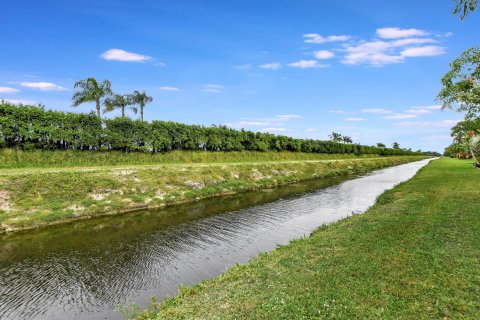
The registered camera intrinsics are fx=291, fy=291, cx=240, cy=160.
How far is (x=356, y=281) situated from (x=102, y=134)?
129ft

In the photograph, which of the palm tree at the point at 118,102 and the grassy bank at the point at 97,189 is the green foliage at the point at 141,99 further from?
the grassy bank at the point at 97,189

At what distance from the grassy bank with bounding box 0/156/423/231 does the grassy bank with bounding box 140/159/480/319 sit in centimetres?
1700

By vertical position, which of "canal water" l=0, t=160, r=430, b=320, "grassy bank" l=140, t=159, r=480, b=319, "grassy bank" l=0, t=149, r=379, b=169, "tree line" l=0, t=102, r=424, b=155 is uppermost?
"tree line" l=0, t=102, r=424, b=155

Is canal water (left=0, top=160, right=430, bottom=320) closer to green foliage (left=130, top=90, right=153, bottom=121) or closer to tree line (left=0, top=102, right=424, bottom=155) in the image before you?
tree line (left=0, top=102, right=424, bottom=155)

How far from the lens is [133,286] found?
12.5m

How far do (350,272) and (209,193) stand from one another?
82.5 ft

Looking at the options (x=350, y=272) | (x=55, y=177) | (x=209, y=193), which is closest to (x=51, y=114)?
(x=55, y=177)

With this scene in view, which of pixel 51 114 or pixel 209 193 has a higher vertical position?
pixel 51 114

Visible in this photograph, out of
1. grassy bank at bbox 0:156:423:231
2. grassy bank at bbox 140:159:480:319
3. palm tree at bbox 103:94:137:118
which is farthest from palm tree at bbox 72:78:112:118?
grassy bank at bbox 140:159:480:319

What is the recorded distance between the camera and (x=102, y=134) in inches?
1601

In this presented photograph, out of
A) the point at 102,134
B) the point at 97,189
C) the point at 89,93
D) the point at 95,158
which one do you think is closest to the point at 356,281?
the point at 97,189

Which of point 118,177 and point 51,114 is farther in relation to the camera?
point 51,114

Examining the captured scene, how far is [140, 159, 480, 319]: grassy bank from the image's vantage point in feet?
27.3

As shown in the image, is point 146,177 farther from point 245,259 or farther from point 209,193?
point 245,259
